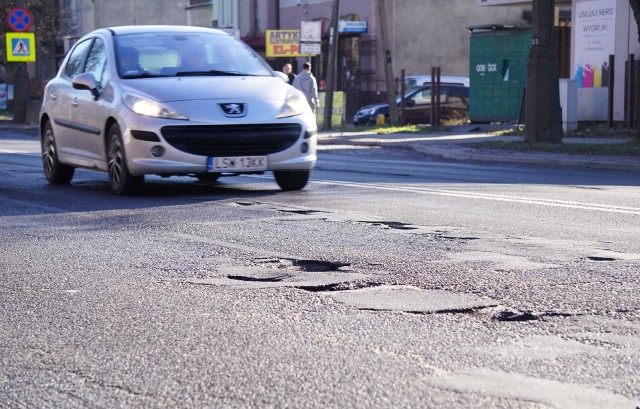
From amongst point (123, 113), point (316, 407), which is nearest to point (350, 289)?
point (316, 407)

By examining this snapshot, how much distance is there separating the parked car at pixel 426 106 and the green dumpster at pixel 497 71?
7.29ft

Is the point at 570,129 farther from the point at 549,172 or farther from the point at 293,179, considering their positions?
the point at 293,179

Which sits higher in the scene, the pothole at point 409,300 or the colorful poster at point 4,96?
the pothole at point 409,300

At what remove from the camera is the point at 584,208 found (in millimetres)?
10008

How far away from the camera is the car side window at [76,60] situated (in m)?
13.0

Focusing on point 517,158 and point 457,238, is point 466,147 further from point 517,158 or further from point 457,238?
point 457,238

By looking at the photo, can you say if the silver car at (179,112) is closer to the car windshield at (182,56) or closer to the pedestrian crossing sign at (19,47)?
the car windshield at (182,56)

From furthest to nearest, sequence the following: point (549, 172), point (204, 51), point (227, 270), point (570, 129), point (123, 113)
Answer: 1. point (570, 129)
2. point (549, 172)
3. point (204, 51)
4. point (123, 113)
5. point (227, 270)

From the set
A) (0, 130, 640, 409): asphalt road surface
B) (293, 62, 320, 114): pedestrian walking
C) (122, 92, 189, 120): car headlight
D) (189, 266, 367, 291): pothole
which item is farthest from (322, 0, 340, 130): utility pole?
(189, 266, 367, 291): pothole

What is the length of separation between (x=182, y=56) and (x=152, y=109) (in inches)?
46.6

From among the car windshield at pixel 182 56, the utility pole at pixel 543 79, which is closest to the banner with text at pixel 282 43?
the utility pole at pixel 543 79

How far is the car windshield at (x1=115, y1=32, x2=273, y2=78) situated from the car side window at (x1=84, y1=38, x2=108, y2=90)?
0.22 m

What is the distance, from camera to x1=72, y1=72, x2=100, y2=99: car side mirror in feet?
39.0

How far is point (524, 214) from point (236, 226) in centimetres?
236
